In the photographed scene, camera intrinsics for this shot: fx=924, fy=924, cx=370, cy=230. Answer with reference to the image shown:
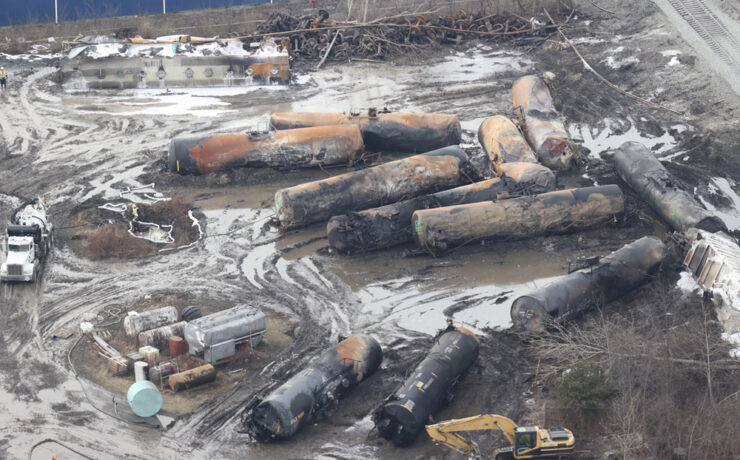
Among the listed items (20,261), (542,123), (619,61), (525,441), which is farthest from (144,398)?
(619,61)

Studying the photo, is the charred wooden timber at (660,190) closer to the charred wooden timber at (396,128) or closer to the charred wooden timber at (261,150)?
the charred wooden timber at (396,128)

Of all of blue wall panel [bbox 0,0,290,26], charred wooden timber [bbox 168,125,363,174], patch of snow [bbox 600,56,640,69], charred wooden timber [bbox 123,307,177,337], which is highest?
blue wall panel [bbox 0,0,290,26]

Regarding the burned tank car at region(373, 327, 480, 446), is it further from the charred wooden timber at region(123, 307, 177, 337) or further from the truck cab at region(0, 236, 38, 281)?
the truck cab at region(0, 236, 38, 281)

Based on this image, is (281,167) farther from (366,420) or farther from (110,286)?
(366,420)

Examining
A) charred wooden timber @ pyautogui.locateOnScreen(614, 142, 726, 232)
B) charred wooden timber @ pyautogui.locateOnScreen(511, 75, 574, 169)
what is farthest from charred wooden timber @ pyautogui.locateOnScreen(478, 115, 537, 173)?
charred wooden timber @ pyautogui.locateOnScreen(614, 142, 726, 232)

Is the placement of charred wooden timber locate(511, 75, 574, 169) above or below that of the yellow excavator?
above

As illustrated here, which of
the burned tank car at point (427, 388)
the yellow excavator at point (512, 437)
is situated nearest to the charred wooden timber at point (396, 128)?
the burned tank car at point (427, 388)
